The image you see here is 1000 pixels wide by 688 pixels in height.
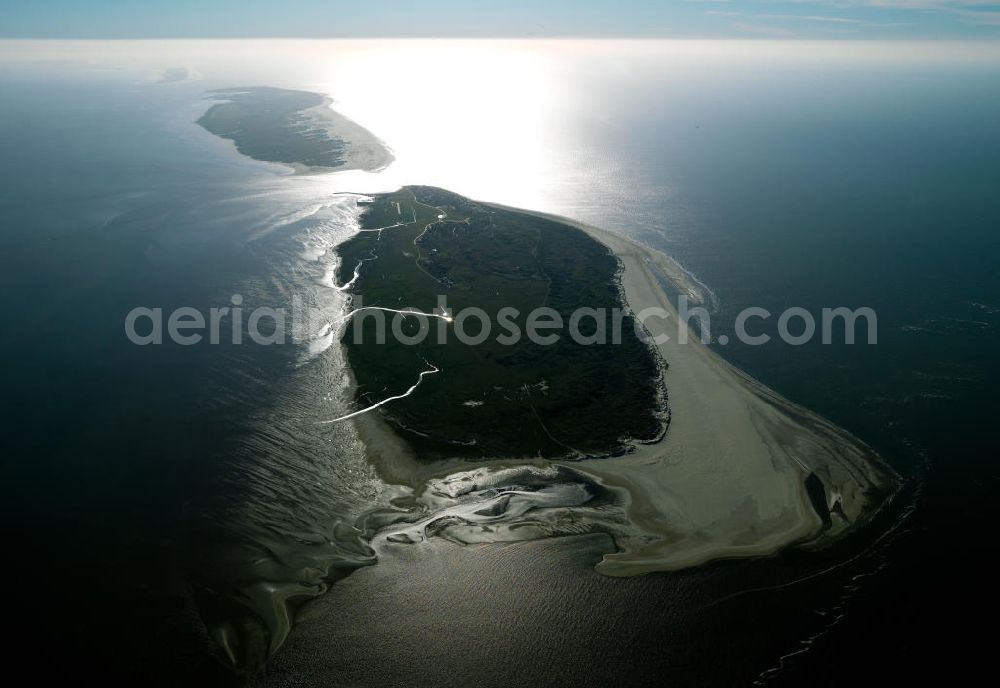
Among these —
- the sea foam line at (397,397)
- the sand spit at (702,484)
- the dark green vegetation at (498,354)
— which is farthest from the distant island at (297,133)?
the sand spit at (702,484)

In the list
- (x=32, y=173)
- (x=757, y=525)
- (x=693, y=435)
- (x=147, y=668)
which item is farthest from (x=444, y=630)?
(x=32, y=173)

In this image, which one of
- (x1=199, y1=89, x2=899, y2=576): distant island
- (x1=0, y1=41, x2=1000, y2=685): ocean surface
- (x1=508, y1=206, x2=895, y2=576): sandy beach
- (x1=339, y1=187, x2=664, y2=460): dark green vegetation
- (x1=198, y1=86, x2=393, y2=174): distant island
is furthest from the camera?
(x1=198, y1=86, x2=393, y2=174): distant island

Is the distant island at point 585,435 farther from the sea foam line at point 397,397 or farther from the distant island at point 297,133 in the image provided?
the distant island at point 297,133

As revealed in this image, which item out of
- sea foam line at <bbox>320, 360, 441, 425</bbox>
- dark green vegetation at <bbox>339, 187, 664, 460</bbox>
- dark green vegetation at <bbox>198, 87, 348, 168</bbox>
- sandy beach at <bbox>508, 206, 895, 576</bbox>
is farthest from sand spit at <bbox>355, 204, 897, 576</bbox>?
dark green vegetation at <bbox>198, 87, 348, 168</bbox>

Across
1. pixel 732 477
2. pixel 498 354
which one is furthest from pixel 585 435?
pixel 498 354

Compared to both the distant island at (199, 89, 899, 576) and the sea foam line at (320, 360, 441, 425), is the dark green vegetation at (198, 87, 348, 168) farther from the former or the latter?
the sea foam line at (320, 360, 441, 425)

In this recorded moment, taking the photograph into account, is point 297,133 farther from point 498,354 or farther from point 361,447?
point 361,447

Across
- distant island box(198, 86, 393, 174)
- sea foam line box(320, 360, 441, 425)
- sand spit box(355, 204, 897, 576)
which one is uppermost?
distant island box(198, 86, 393, 174)
